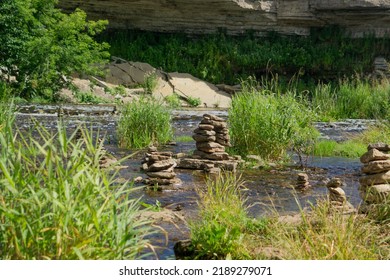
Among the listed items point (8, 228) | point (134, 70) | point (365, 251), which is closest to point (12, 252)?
point (8, 228)

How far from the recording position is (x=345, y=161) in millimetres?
12477

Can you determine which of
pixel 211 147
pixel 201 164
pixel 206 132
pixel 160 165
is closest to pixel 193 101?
pixel 206 132

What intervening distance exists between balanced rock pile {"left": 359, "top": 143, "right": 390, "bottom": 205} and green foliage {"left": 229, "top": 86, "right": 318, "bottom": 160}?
4081 mm

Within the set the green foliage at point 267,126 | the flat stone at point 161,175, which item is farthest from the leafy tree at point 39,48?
the flat stone at point 161,175

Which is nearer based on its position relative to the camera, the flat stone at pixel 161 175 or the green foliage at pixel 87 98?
the flat stone at pixel 161 175

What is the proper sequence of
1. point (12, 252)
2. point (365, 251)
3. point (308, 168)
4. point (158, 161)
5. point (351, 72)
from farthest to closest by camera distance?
point (351, 72) < point (308, 168) < point (158, 161) < point (365, 251) < point (12, 252)

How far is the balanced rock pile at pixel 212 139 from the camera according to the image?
10.9 meters

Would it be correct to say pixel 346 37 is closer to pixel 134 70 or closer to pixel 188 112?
pixel 134 70

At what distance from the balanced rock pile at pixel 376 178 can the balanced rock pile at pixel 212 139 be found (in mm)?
3720

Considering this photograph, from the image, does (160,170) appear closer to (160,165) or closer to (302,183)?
(160,165)

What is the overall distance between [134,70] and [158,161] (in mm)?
16287

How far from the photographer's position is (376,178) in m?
7.13

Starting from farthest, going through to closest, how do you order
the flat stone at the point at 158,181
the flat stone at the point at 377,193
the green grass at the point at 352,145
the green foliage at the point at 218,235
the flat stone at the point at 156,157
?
the green grass at the point at 352,145
the flat stone at the point at 156,157
the flat stone at the point at 158,181
the flat stone at the point at 377,193
the green foliage at the point at 218,235

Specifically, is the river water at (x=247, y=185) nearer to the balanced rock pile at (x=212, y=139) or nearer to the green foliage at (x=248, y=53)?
the balanced rock pile at (x=212, y=139)
